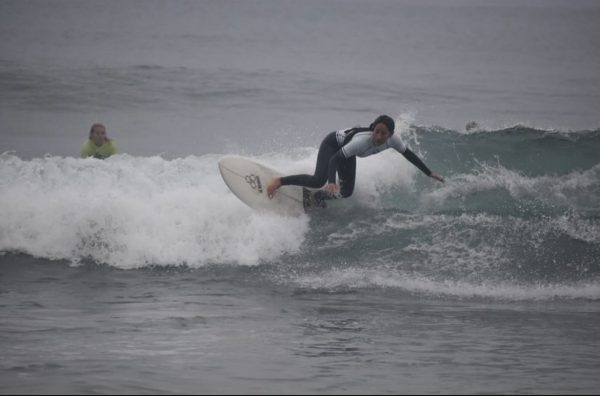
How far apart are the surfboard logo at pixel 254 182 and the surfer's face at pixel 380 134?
1.86 meters

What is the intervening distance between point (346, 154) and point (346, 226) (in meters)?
1.36

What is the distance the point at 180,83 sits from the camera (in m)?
32.1

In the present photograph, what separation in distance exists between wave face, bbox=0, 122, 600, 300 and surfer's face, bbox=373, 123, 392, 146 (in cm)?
144

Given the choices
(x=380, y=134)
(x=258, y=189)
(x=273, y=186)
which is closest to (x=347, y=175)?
(x=273, y=186)

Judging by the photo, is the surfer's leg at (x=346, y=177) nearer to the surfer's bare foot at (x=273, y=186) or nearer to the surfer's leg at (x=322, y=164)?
the surfer's leg at (x=322, y=164)

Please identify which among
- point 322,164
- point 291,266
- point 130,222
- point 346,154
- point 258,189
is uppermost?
point 346,154

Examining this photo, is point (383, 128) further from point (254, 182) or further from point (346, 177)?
point (254, 182)

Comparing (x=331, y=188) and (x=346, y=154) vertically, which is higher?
(x=346, y=154)

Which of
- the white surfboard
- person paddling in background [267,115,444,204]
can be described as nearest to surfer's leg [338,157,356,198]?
person paddling in background [267,115,444,204]

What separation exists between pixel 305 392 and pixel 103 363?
1.48 meters

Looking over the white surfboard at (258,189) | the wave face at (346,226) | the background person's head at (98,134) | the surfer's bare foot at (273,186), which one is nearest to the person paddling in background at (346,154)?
the surfer's bare foot at (273,186)

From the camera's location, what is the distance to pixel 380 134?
9.93 meters

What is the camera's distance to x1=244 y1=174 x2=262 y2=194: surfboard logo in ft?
37.1

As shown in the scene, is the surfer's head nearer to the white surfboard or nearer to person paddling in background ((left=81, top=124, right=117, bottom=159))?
the white surfboard
